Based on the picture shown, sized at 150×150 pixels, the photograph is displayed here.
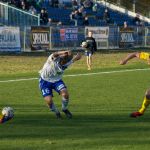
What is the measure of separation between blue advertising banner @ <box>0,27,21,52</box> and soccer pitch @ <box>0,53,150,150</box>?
9121mm

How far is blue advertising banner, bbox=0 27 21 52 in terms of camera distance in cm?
3744

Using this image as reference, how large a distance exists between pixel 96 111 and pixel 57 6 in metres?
36.8

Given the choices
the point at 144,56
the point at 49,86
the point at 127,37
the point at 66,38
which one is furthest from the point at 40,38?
the point at 144,56

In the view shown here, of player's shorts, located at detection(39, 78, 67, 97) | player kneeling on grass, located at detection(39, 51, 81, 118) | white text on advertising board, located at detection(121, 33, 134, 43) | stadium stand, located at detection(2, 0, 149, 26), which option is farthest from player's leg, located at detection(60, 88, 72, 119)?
white text on advertising board, located at detection(121, 33, 134, 43)

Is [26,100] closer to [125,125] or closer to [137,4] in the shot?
[125,125]

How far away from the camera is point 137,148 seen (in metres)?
10.6

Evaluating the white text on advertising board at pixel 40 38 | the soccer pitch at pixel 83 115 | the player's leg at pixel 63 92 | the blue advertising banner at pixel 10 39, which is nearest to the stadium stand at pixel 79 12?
the white text on advertising board at pixel 40 38

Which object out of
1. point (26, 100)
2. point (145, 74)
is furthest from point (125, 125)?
point (145, 74)

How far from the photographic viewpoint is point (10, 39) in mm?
37844

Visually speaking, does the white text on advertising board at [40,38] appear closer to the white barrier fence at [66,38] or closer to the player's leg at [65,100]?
the white barrier fence at [66,38]

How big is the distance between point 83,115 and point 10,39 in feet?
77.9

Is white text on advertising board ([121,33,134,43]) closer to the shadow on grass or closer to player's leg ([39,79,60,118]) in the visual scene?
the shadow on grass

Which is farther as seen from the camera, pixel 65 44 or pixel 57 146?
pixel 65 44

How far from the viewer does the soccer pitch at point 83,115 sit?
11062mm
